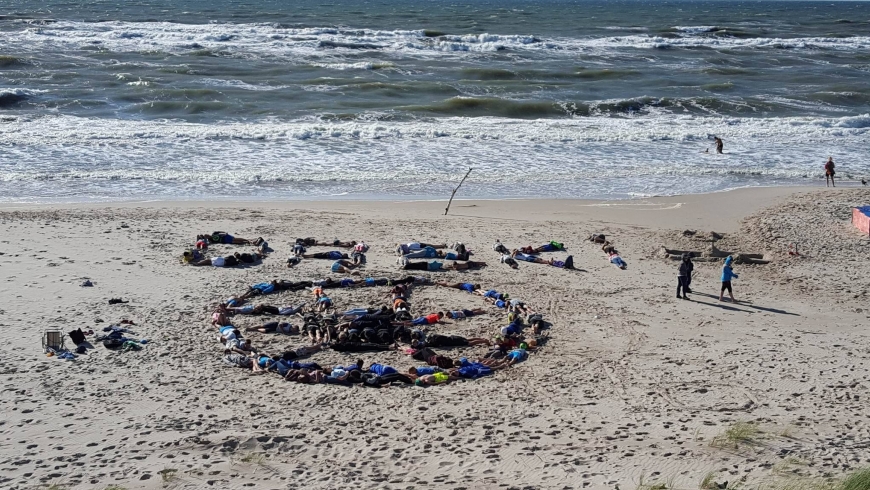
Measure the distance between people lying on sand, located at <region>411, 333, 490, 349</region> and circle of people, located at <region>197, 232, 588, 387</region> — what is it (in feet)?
Answer: 0.04

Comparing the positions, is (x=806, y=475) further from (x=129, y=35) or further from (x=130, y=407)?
(x=129, y=35)

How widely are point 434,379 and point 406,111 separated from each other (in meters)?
22.3

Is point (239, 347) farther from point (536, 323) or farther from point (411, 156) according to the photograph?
point (411, 156)

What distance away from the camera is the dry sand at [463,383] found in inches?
336

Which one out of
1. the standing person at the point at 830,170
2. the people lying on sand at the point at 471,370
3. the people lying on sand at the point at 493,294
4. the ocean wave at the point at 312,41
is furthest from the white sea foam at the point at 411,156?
the ocean wave at the point at 312,41

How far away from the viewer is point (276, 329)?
12.5 metres

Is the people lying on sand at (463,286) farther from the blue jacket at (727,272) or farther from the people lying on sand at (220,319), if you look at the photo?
the blue jacket at (727,272)

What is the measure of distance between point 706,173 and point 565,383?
14334 mm

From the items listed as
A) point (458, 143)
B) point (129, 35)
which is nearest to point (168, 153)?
point (458, 143)

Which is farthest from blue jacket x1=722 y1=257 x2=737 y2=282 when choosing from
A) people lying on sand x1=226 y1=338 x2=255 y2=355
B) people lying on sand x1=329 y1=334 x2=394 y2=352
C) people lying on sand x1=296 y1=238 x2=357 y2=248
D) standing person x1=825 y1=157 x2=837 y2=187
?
standing person x1=825 y1=157 x2=837 y2=187

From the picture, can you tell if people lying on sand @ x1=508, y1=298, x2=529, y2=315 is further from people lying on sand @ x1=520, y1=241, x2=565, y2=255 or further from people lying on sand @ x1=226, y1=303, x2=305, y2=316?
people lying on sand @ x1=226, y1=303, x2=305, y2=316

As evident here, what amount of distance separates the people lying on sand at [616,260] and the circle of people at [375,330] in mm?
846

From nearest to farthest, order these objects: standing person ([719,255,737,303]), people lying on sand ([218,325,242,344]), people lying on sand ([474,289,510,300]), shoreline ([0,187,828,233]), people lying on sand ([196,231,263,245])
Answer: people lying on sand ([218,325,242,344]), standing person ([719,255,737,303]), people lying on sand ([474,289,510,300]), people lying on sand ([196,231,263,245]), shoreline ([0,187,828,233])

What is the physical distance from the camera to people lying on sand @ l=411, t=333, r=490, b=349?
469 inches
